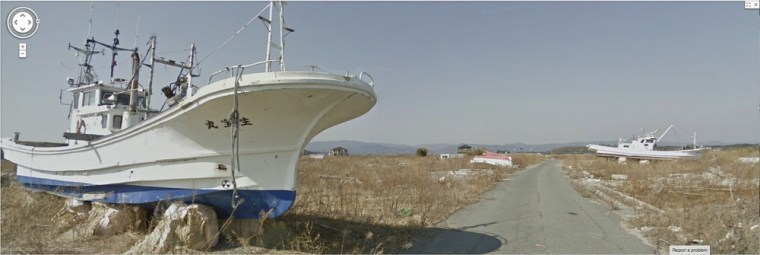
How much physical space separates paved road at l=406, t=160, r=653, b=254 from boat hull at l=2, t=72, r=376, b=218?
2499mm

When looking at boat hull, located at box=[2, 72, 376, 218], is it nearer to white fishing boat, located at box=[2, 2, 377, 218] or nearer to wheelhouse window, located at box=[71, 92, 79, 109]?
white fishing boat, located at box=[2, 2, 377, 218]

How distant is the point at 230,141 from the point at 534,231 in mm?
5816

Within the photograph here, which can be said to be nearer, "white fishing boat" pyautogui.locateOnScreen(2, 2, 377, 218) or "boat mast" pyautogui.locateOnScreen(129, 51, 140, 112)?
"white fishing boat" pyautogui.locateOnScreen(2, 2, 377, 218)

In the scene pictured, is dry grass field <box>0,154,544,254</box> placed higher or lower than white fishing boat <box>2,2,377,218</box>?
lower

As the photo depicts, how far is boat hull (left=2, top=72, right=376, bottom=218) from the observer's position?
5043mm

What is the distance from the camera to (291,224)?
7.06 meters

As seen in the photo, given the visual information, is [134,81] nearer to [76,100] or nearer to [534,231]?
[76,100]

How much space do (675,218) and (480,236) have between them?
415 centimetres

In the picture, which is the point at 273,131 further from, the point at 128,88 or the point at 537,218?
the point at 537,218

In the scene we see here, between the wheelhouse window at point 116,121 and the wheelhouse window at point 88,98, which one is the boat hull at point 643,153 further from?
the wheelhouse window at point 88,98

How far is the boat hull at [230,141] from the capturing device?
5043 mm

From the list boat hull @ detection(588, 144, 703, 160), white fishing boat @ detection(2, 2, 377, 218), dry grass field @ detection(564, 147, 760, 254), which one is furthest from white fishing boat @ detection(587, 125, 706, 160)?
white fishing boat @ detection(2, 2, 377, 218)

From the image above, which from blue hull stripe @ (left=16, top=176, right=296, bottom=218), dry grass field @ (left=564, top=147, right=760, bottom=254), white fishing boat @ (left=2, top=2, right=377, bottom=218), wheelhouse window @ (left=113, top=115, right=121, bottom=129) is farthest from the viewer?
wheelhouse window @ (left=113, top=115, right=121, bottom=129)

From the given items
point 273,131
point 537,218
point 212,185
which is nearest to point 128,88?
point 212,185
